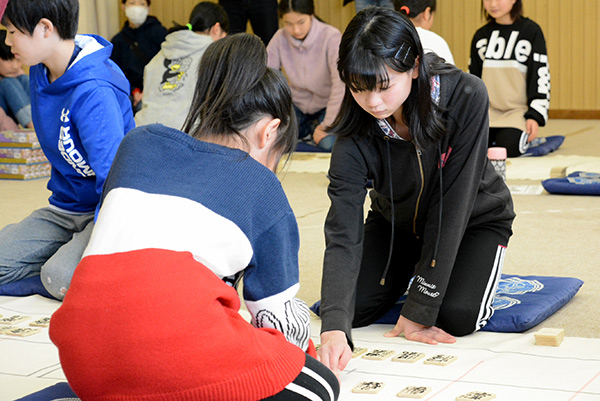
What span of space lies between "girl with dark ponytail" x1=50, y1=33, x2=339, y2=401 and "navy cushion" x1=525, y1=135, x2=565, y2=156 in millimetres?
3175

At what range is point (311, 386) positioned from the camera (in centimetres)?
106

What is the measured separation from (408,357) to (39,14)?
117 centimetres

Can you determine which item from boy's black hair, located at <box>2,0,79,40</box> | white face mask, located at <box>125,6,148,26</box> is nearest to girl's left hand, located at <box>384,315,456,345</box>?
boy's black hair, located at <box>2,0,79,40</box>

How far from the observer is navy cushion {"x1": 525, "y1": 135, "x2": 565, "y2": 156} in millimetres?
4074

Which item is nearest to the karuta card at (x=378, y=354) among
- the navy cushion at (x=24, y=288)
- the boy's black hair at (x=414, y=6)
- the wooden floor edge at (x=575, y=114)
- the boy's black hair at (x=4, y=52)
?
the navy cushion at (x=24, y=288)

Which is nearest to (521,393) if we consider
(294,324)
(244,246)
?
(294,324)

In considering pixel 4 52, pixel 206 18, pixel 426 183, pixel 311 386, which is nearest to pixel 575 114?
pixel 206 18

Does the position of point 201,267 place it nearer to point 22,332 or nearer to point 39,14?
point 22,332

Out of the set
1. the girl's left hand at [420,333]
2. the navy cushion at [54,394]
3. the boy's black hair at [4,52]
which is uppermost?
the boy's black hair at [4,52]

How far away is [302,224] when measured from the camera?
271cm

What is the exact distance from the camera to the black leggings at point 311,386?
1024mm

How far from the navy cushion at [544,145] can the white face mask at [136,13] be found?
2.56m

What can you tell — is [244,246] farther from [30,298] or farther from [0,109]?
[0,109]

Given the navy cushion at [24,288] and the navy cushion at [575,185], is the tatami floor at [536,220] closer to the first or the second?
the navy cushion at [575,185]
